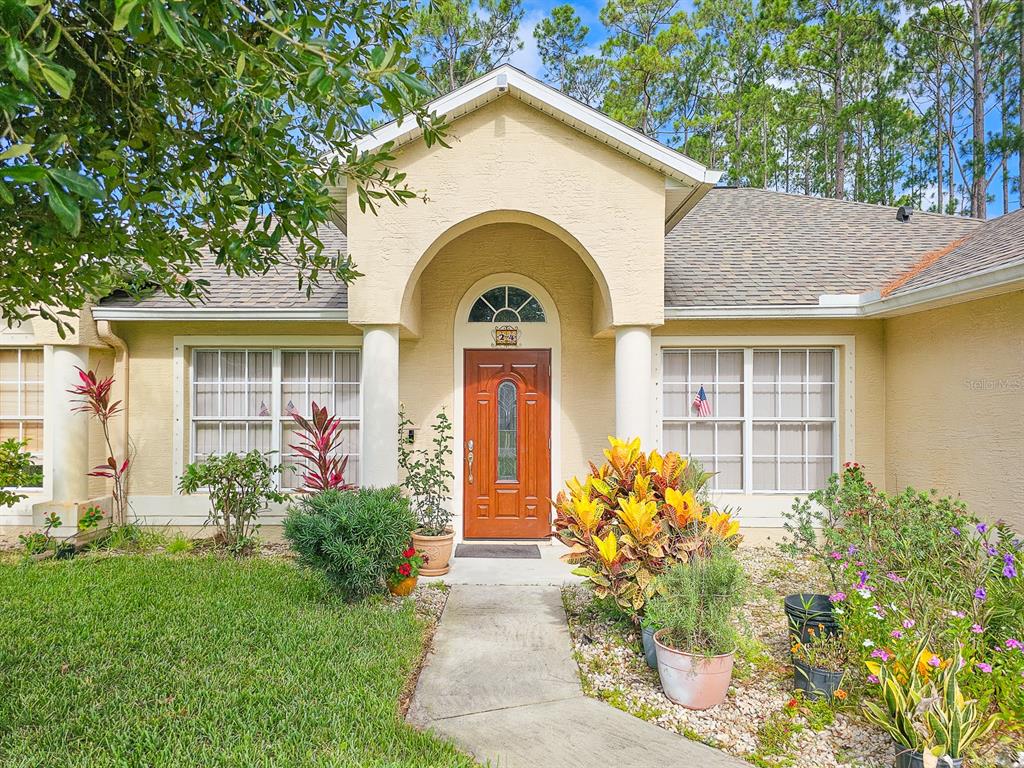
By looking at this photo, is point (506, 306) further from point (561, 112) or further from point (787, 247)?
point (787, 247)

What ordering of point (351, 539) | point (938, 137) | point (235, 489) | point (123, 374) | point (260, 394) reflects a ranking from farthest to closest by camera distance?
point (938, 137) → point (260, 394) → point (123, 374) → point (235, 489) → point (351, 539)

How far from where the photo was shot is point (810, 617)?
4.24 m

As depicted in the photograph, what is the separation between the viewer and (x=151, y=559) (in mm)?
7219

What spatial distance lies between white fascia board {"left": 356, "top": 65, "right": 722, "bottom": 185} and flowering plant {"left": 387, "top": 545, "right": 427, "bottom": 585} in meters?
4.31

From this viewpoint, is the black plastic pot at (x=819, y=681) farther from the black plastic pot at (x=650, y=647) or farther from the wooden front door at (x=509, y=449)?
the wooden front door at (x=509, y=449)

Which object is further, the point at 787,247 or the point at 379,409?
the point at 787,247

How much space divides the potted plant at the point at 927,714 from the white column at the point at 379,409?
4.84m

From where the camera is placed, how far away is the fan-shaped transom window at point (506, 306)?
27.3 ft

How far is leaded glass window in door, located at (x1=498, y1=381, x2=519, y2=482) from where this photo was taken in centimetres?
820

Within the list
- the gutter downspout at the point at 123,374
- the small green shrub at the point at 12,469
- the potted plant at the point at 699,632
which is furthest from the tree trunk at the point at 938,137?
the small green shrub at the point at 12,469

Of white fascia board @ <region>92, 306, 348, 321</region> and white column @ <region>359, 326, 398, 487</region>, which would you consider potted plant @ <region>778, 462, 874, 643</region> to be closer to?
white column @ <region>359, 326, 398, 487</region>

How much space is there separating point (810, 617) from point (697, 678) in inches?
41.8

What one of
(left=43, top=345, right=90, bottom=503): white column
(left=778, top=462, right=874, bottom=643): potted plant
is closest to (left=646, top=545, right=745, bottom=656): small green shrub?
(left=778, top=462, right=874, bottom=643): potted plant

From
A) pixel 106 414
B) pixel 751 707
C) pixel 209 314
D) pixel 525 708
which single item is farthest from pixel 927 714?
pixel 106 414
